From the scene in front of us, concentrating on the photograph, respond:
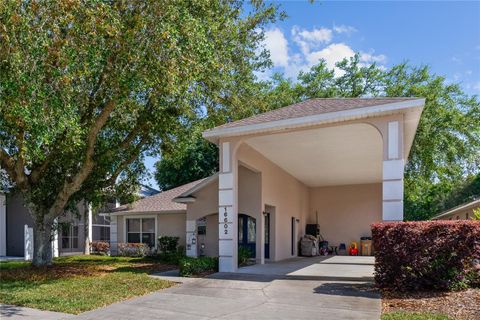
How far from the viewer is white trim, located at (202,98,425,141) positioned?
35.6ft

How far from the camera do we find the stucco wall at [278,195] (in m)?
16.2

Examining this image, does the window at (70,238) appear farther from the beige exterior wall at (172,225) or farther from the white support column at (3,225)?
the beige exterior wall at (172,225)

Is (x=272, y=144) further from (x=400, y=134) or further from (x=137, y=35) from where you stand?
(x=137, y=35)

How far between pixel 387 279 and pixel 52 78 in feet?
31.1

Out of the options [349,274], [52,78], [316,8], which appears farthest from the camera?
[316,8]

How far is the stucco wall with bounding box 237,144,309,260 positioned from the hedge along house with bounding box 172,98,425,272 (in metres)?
0.04

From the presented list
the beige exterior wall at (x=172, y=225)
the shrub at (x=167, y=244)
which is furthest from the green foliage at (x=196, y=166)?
the shrub at (x=167, y=244)

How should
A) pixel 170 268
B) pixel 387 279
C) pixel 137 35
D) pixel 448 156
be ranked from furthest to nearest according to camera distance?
1. pixel 448 156
2. pixel 170 268
3. pixel 137 35
4. pixel 387 279

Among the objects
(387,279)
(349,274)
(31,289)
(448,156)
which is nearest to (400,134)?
(387,279)

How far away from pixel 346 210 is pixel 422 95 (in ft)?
25.4

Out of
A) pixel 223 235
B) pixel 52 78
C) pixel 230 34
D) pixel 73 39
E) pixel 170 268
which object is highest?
pixel 230 34

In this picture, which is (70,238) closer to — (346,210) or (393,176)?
(346,210)

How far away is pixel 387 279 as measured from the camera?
9.83 metres

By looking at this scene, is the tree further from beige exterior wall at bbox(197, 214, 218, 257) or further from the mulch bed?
the mulch bed
